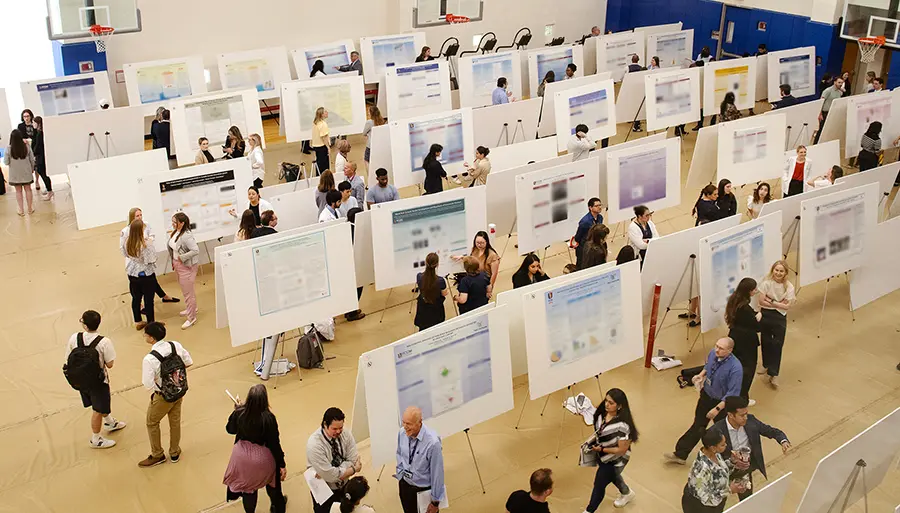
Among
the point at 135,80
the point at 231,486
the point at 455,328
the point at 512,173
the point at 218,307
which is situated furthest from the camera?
the point at 135,80

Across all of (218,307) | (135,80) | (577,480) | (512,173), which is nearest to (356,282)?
(218,307)

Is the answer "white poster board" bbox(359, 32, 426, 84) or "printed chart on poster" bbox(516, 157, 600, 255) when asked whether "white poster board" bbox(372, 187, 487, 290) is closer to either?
"printed chart on poster" bbox(516, 157, 600, 255)

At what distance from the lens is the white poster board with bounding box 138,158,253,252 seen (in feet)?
35.0

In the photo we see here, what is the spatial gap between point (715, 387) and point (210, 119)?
9.69 metres

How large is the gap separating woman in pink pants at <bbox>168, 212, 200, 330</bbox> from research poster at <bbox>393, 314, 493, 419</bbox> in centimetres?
401

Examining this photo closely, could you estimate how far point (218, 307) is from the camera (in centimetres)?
926

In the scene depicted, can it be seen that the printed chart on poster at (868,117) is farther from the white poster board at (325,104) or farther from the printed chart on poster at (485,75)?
the white poster board at (325,104)

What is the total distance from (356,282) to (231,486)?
377 centimetres

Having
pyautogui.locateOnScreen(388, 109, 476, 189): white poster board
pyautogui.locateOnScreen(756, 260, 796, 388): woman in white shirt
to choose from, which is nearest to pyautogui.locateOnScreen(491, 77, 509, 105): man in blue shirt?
pyautogui.locateOnScreen(388, 109, 476, 189): white poster board

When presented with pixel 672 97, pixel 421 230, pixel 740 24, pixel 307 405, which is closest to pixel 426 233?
pixel 421 230

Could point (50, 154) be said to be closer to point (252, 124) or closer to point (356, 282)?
point (252, 124)

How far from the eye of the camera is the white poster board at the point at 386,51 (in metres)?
19.6

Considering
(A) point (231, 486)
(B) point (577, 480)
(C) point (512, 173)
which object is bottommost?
(B) point (577, 480)

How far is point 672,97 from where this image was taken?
16422 millimetres
